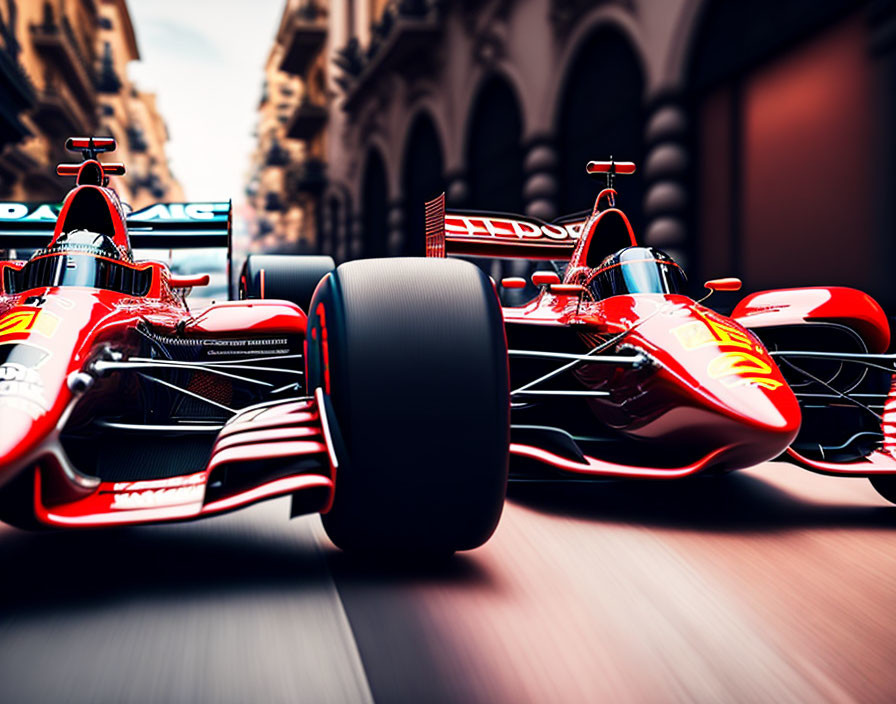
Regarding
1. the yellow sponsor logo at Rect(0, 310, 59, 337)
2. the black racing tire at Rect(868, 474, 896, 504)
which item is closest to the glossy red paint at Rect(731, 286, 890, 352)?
the black racing tire at Rect(868, 474, 896, 504)

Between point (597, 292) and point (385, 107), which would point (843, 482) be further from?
point (385, 107)

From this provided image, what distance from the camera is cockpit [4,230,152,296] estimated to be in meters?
2.72

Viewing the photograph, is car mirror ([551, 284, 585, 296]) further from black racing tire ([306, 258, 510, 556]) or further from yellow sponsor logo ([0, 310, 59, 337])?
yellow sponsor logo ([0, 310, 59, 337])

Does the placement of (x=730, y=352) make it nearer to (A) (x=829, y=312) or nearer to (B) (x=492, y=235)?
(A) (x=829, y=312)

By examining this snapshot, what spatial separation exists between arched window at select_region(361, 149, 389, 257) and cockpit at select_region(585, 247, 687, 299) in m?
19.4

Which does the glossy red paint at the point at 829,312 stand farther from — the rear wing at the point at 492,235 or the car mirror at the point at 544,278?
the rear wing at the point at 492,235

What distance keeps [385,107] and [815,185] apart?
53.2ft

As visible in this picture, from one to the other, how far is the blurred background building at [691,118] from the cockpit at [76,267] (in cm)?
542

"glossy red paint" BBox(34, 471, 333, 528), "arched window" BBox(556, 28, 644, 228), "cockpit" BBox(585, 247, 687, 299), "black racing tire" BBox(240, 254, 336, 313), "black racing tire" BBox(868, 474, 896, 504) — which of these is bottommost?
"black racing tire" BBox(868, 474, 896, 504)

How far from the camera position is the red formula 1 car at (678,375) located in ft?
8.89

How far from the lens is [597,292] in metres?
3.88

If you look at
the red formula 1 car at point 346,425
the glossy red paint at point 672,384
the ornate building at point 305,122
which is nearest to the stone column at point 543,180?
the glossy red paint at point 672,384

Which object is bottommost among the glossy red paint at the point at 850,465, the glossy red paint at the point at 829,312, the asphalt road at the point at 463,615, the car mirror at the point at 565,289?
the asphalt road at the point at 463,615

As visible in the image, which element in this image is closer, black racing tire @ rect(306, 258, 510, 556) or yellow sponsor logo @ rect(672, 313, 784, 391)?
black racing tire @ rect(306, 258, 510, 556)
